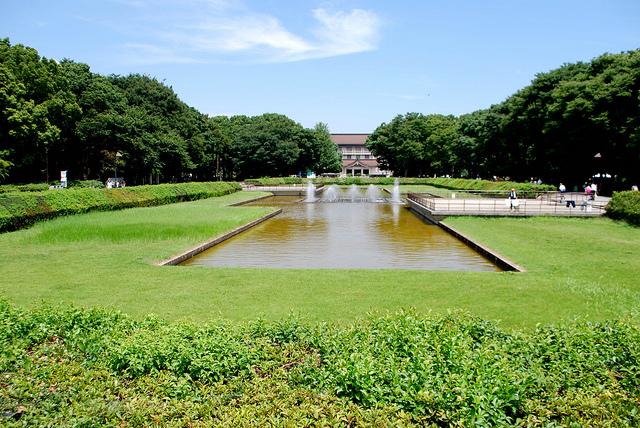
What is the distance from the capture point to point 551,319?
27.0 feet

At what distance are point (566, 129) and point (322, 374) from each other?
144ft

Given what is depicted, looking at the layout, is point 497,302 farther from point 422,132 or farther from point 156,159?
point 422,132

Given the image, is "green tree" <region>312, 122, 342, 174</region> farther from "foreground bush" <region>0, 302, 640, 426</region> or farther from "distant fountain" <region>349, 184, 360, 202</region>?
"foreground bush" <region>0, 302, 640, 426</region>

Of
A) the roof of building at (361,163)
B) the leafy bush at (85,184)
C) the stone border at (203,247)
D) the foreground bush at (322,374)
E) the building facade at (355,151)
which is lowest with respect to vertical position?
the stone border at (203,247)

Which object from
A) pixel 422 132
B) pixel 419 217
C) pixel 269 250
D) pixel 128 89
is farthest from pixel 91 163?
pixel 422 132

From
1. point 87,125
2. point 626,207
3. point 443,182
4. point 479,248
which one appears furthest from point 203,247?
point 443,182

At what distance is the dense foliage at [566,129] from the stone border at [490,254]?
20.8 m

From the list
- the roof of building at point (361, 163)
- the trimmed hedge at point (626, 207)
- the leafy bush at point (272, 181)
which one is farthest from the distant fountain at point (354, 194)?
the roof of building at point (361, 163)

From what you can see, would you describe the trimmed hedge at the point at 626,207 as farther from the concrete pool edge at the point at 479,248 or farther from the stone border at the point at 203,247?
the stone border at the point at 203,247

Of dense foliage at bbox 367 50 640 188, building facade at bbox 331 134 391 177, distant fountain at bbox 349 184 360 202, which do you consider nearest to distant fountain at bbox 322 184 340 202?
distant fountain at bbox 349 184 360 202

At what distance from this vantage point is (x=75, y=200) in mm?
26172

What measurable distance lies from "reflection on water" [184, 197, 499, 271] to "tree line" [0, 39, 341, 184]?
24.4 metres

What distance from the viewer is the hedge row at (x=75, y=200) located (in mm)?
20545

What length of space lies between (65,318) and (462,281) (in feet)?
25.6
